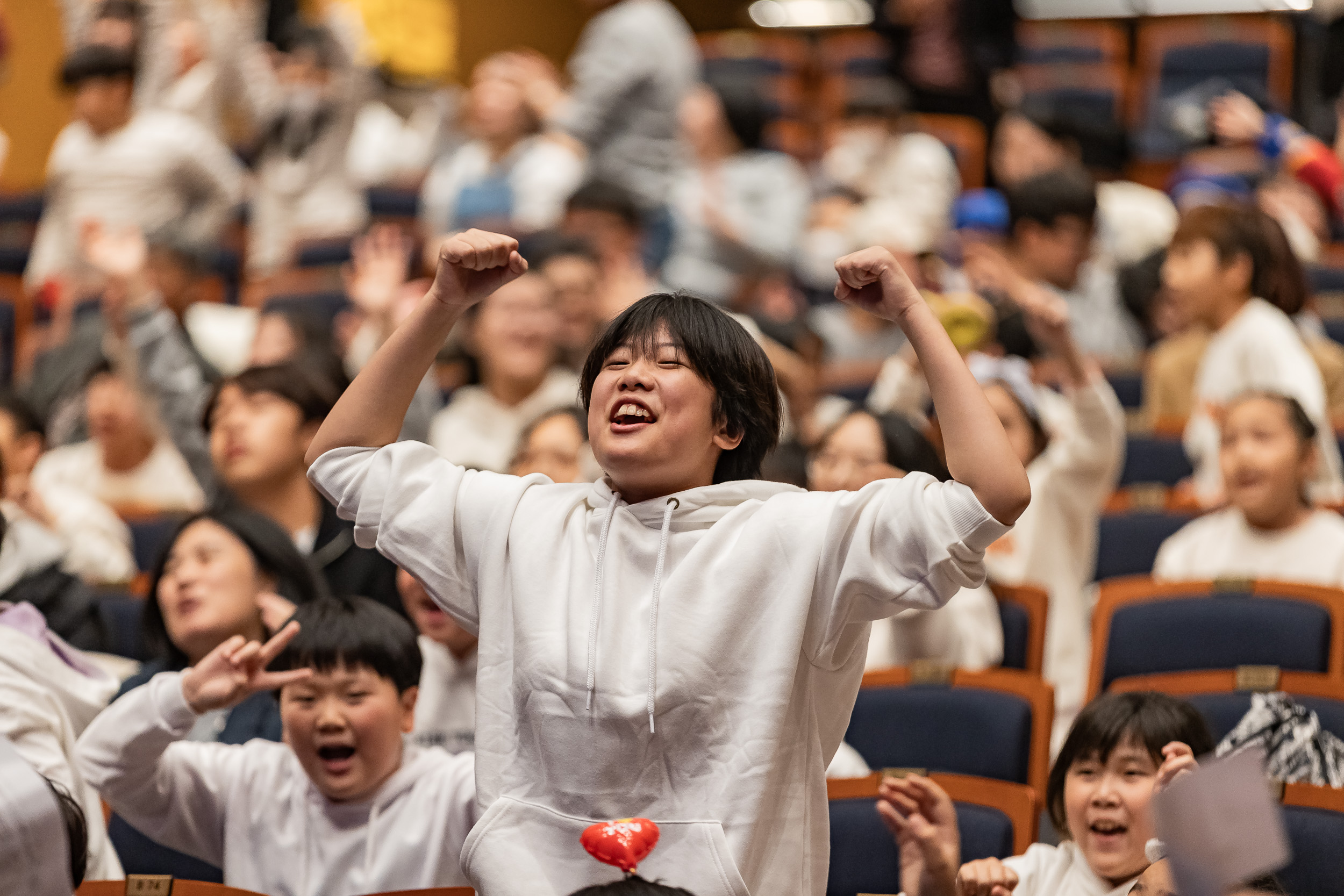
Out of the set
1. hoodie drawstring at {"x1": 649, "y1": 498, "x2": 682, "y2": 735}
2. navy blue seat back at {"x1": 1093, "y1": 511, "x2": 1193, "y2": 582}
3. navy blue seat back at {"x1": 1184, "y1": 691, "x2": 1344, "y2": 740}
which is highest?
hoodie drawstring at {"x1": 649, "y1": 498, "x2": 682, "y2": 735}

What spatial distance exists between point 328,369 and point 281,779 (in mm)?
1507

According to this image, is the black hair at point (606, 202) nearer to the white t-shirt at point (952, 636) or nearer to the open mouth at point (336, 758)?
the white t-shirt at point (952, 636)

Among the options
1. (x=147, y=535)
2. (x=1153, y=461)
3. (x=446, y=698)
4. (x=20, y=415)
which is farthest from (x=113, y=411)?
(x=1153, y=461)

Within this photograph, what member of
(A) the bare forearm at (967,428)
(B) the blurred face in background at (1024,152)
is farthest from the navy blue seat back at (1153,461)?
(A) the bare forearm at (967,428)

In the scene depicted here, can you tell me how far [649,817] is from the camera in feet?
4.75

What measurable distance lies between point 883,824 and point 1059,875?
0.84 feet

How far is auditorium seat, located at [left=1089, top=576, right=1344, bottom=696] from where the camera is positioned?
2508 millimetres

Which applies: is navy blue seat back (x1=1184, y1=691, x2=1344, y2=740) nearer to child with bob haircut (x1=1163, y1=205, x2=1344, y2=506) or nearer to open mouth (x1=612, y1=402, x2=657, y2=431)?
open mouth (x1=612, y1=402, x2=657, y2=431)

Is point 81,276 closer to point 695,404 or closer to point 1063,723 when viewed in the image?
point 1063,723

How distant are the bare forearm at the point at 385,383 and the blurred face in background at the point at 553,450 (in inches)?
50.7

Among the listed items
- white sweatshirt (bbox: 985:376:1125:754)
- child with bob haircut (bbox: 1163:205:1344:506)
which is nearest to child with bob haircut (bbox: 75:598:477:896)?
white sweatshirt (bbox: 985:376:1125:754)

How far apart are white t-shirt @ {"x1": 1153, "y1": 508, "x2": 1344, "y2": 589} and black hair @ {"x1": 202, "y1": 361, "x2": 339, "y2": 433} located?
5.78ft

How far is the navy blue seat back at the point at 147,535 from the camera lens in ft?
11.4

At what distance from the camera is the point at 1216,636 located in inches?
102
